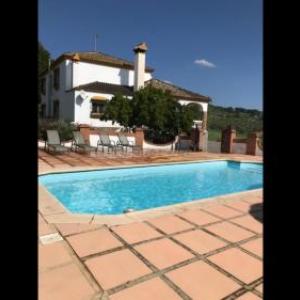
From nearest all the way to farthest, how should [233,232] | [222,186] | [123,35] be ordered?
[233,232]
[222,186]
[123,35]

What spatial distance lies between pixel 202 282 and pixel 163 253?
0.74m

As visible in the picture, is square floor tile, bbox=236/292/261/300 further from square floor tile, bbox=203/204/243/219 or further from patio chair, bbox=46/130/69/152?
patio chair, bbox=46/130/69/152

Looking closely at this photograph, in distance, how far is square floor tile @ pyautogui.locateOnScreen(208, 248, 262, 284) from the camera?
3285mm

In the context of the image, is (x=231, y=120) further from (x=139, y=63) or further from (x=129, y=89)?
(x=139, y=63)

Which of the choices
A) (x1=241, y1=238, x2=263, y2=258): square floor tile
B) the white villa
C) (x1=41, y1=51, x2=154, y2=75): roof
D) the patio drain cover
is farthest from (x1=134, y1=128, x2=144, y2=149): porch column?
(x1=241, y1=238, x2=263, y2=258): square floor tile

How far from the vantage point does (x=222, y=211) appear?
5.75 meters

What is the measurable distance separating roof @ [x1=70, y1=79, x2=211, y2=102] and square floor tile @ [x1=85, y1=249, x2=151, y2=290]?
71.0 feet

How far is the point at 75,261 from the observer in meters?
3.44

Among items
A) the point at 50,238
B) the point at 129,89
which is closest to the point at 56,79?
the point at 129,89

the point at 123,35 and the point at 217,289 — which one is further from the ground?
the point at 123,35
